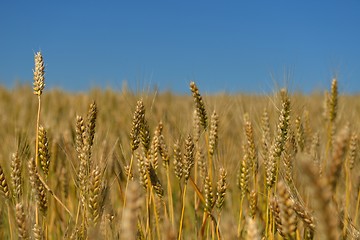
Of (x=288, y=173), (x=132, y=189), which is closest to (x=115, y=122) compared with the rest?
(x=288, y=173)

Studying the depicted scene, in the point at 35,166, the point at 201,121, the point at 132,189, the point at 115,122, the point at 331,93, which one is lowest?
the point at 132,189

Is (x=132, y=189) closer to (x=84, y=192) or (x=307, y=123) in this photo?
(x=84, y=192)

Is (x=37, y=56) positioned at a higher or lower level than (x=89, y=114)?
higher

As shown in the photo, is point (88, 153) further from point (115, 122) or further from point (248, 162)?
point (115, 122)

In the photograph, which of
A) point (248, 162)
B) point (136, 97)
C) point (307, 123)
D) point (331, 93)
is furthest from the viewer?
point (307, 123)

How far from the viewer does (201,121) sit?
1.95m

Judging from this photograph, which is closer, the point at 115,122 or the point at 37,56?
the point at 37,56

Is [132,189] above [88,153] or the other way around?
the other way around

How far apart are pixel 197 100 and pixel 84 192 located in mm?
727

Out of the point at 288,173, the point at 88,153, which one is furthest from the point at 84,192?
the point at 288,173

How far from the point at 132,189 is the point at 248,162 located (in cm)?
135

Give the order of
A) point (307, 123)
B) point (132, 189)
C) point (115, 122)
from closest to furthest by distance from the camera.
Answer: point (132, 189) → point (307, 123) → point (115, 122)

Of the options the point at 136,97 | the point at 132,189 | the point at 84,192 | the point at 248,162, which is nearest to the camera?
the point at 132,189

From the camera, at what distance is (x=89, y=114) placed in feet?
5.31
